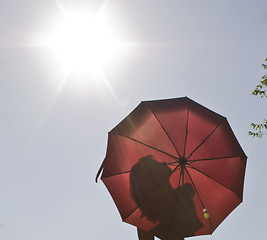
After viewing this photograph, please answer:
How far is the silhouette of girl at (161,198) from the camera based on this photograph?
347 cm

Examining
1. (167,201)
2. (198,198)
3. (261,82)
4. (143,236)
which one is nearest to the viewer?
(143,236)

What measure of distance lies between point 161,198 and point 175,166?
0.56m

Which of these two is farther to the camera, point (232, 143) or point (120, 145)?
point (232, 143)

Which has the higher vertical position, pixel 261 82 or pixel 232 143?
pixel 261 82

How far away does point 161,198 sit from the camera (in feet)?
11.8

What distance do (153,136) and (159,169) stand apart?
1.73 feet

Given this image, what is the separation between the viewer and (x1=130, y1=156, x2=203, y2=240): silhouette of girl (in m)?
3.47

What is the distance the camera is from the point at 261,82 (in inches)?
279

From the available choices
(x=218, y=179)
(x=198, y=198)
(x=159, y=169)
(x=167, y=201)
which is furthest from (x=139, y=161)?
(x=218, y=179)

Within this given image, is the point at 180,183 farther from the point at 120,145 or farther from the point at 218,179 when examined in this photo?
the point at 120,145

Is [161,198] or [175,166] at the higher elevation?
[175,166]

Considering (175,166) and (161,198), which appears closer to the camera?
(161,198)

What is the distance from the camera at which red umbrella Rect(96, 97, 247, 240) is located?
3.54 m

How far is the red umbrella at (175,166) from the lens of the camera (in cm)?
354
